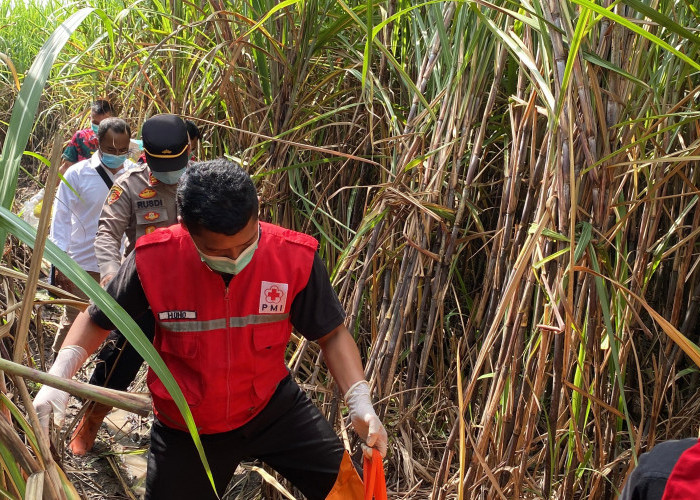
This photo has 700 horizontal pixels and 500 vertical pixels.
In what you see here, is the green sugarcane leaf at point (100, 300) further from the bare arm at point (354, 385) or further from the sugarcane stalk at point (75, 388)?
the bare arm at point (354, 385)

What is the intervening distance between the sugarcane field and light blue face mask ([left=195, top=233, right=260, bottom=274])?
0.04ft

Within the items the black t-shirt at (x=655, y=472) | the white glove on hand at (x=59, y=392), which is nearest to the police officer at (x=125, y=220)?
the white glove on hand at (x=59, y=392)

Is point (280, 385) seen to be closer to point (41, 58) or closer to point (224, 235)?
point (224, 235)

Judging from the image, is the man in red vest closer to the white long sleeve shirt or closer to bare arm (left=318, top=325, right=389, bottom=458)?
bare arm (left=318, top=325, right=389, bottom=458)

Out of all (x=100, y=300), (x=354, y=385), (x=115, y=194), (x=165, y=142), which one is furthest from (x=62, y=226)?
(x=100, y=300)

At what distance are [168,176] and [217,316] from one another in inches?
48.4

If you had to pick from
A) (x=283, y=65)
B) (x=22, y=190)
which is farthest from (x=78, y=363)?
(x=22, y=190)

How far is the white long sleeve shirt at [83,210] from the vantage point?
375 cm

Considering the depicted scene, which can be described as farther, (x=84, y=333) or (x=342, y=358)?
(x=342, y=358)

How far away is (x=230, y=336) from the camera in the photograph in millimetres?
2010

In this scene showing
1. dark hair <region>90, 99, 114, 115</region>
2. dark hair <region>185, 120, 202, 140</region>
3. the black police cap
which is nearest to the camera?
the black police cap

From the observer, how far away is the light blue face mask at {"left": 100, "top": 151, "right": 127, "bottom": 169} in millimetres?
3734

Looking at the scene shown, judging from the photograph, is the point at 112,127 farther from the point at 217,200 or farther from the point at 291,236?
the point at 217,200

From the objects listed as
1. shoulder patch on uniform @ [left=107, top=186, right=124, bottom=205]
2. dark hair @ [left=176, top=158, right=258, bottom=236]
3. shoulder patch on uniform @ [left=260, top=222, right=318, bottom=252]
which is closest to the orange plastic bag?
shoulder patch on uniform @ [left=260, top=222, right=318, bottom=252]
